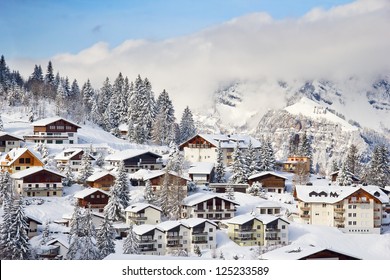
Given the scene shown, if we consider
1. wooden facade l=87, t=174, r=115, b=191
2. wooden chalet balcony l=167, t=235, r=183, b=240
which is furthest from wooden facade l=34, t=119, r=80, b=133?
wooden chalet balcony l=167, t=235, r=183, b=240

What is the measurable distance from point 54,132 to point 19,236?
1593 centimetres

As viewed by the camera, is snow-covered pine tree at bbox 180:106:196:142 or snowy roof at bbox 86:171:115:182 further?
snow-covered pine tree at bbox 180:106:196:142

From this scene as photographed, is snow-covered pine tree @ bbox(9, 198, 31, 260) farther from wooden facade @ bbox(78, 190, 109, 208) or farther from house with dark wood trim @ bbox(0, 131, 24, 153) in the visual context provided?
house with dark wood trim @ bbox(0, 131, 24, 153)

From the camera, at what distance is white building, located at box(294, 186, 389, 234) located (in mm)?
24281

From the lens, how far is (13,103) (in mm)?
37281

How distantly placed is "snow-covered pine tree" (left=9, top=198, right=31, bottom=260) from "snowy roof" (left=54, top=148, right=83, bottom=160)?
10.8 metres

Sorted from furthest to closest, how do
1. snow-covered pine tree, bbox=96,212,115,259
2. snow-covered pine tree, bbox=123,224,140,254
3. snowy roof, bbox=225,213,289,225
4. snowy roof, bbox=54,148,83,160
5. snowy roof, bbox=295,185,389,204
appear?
snowy roof, bbox=54,148,83,160 < snowy roof, bbox=295,185,389,204 < snowy roof, bbox=225,213,289,225 < snow-covered pine tree, bbox=123,224,140,254 < snow-covered pine tree, bbox=96,212,115,259

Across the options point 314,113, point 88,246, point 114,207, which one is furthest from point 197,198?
point 314,113

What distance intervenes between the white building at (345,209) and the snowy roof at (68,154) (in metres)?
9.71

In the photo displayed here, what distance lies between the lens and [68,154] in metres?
29.2

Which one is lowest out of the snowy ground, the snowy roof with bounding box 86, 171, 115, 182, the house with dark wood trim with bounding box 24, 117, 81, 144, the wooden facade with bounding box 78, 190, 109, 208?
the snowy ground

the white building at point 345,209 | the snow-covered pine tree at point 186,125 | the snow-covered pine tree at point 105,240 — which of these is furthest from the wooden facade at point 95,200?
the snow-covered pine tree at point 186,125

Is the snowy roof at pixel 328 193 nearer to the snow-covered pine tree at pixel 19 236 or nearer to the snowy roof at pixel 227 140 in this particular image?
the snowy roof at pixel 227 140
